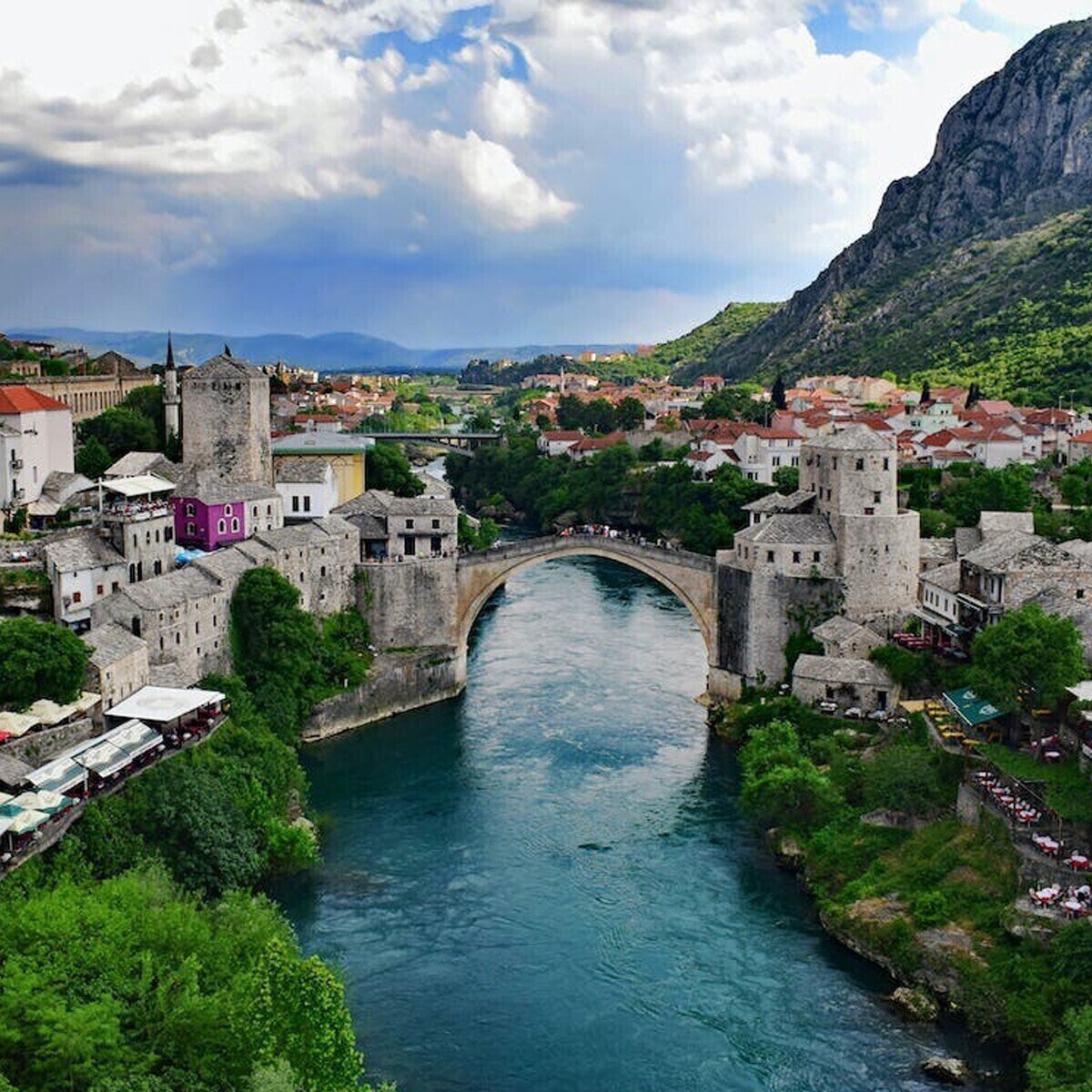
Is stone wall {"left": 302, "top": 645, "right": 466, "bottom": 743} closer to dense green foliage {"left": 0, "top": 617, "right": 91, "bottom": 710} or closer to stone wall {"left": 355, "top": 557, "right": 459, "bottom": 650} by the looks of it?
stone wall {"left": 355, "top": 557, "right": 459, "bottom": 650}

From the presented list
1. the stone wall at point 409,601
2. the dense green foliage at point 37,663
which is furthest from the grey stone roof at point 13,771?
the stone wall at point 409,601

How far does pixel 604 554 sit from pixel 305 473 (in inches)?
409

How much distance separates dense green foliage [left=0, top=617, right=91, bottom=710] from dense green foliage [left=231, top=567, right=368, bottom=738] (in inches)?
303

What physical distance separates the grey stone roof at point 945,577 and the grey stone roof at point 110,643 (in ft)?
68.6

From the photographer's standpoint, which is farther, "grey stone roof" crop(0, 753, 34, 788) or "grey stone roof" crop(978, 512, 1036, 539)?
"grey stone roof" crop(978, 512, 1036, 539)

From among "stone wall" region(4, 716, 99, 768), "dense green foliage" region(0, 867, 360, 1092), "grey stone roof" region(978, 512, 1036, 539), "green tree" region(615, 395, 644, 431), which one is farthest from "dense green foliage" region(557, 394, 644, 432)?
"dense green foliage" region(0, 867, 360, 1092)

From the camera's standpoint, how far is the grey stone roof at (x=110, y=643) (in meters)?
29.6

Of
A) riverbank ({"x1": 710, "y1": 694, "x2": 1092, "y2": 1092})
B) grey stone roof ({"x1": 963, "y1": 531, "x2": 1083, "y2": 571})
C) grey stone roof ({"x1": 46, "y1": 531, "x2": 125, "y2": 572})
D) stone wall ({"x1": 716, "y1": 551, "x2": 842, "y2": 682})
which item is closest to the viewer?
riverbank ({"x1": 710, "y1": 694, "x2": 1092, "y2": 1092})

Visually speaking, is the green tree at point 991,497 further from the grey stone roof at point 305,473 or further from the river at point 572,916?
the grey stone roof at point 305,473

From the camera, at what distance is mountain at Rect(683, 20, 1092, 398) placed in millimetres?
90938

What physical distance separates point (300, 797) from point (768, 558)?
1549 centimetres

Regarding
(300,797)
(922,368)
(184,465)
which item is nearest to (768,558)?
(300,797)

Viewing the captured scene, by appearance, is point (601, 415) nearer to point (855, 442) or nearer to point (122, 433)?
point (122, 433)

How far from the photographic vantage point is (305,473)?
4519 cm
